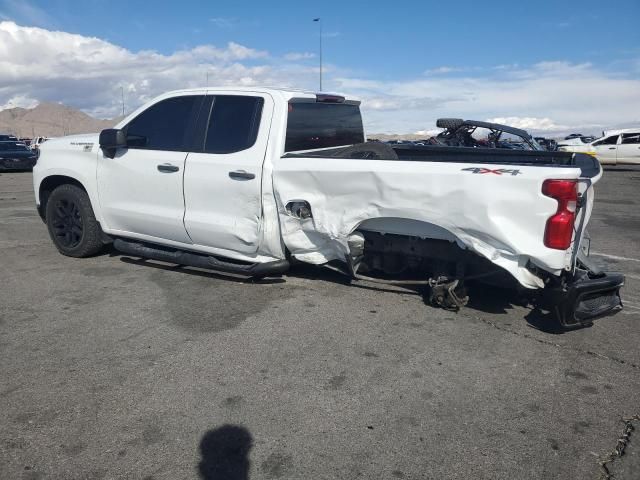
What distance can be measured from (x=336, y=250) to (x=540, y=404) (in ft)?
7.24

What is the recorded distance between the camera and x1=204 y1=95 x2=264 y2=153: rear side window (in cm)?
526

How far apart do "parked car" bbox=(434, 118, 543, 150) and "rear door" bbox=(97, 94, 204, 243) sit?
6185 millimetres

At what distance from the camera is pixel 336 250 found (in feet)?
16.5

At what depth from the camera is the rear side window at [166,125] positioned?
5595 mm

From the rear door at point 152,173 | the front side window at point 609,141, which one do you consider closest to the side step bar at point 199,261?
the rear door at point 152,173

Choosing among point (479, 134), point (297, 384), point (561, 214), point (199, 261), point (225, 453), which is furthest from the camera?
point (479, 134)

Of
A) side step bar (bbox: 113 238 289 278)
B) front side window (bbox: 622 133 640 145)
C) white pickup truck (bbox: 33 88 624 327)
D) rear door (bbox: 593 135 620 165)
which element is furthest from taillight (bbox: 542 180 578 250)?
front side window (bbox: 622 133 640 145)

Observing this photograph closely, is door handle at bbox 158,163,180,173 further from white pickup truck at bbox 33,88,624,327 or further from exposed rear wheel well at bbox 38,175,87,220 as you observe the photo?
exposed rear wheel well at bbox 38,175,87,220

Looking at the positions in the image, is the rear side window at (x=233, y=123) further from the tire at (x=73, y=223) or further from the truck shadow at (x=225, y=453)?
the truck shadow at (x=225, y=453)

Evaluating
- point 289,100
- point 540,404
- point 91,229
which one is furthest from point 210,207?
point 540,404

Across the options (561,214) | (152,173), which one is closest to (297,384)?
(561,214)

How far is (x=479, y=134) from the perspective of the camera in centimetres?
1168

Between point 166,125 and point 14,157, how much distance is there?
19.7m

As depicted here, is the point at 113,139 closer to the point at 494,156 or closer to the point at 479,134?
the point at 494,156
